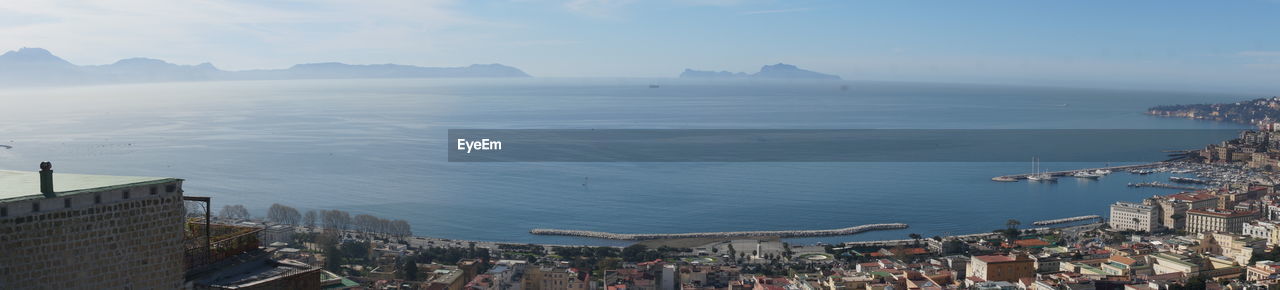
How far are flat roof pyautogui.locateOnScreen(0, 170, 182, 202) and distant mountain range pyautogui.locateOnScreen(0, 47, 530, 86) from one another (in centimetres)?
9608

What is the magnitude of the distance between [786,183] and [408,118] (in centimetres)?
2731

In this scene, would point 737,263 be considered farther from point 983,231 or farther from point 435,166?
point 435,166

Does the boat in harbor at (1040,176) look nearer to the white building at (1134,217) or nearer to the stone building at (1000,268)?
the white building at (1134,217)

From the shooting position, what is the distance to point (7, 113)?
1746 inches

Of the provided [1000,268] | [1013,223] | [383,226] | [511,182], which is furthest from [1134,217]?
[383,226]

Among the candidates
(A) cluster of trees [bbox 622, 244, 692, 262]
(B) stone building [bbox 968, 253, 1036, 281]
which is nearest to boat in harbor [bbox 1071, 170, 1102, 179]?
(B) stone building [bbox 968, 253, 1036, 281]

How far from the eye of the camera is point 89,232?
2383 mm

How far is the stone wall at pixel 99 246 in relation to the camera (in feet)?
7.36

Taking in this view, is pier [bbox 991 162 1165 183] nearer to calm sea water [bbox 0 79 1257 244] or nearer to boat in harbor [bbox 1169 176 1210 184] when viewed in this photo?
calm sea water [bbox 0 79 1257 244]

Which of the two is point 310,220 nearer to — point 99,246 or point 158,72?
point 99,246

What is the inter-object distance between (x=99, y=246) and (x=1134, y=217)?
60.2ft

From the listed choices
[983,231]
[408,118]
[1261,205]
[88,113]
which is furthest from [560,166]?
[88,113]

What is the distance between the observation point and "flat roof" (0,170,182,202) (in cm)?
229

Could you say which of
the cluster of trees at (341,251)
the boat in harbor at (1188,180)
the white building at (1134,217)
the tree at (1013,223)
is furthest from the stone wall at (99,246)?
the boat in harbor at (1188,180)
